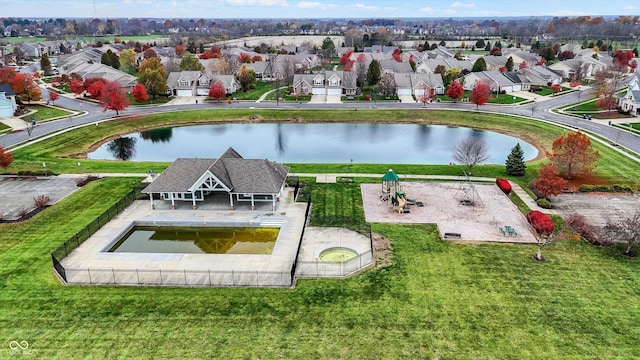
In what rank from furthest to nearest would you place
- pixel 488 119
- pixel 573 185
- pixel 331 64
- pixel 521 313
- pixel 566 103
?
pixel 331 64
pixel 566 103
pixel 488 119
pixel 573 185
pixel 521 313

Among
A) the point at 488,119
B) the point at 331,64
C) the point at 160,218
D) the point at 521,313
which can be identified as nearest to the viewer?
the point at 521,313

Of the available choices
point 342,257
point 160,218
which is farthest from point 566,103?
point 160,218

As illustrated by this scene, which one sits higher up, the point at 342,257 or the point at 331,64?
the point at 331,64

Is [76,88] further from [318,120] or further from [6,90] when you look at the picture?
[318,120]

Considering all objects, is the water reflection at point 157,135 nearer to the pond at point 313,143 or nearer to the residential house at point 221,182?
the pond at point 313,143

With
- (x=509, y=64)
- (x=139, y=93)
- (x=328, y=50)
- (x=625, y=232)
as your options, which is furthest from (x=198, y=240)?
(x=328, y=50)

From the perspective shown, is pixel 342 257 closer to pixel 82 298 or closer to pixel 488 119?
pixel 82 298
